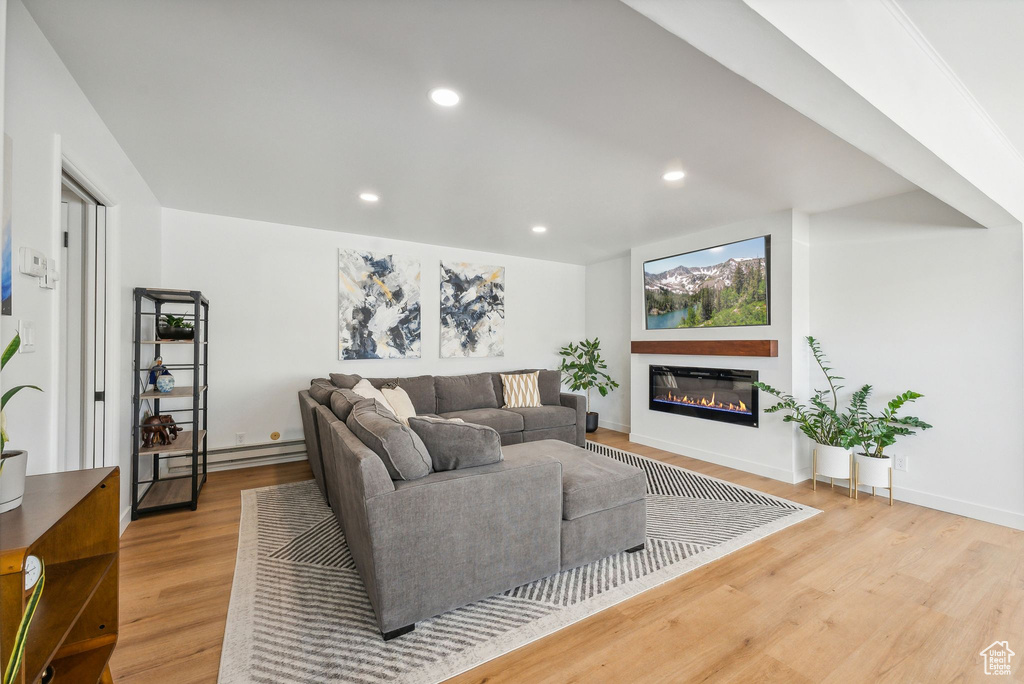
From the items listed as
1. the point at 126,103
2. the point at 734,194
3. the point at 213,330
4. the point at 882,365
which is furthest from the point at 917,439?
the point at 213,330

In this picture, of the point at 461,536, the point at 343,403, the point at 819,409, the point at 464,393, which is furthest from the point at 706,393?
the point at 343,403

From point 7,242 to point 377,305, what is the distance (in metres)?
3.37

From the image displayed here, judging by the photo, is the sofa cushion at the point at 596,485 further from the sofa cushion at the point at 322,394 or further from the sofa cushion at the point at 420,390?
the sofa cushion at the point at 420,390

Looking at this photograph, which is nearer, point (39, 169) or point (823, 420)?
point (39, 169)

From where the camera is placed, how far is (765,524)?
2.94 metres

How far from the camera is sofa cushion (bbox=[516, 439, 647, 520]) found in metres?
2.30

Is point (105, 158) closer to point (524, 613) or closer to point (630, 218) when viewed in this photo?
point (524, 613)

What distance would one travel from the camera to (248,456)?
4.22 meters

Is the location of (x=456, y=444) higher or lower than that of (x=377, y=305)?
lower

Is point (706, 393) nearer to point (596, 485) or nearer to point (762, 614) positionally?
point (596, 485)

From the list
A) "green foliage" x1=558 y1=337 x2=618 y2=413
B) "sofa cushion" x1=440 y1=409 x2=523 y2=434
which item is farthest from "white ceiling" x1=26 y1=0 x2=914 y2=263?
"green foliage" x1=558 y1=337 x2=618 y2=413

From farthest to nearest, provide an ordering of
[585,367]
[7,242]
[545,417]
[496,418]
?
[585,367]
[545,417]
[496,418]
[7,242]

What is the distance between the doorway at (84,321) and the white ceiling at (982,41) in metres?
3.88

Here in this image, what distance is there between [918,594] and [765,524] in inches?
32.5
